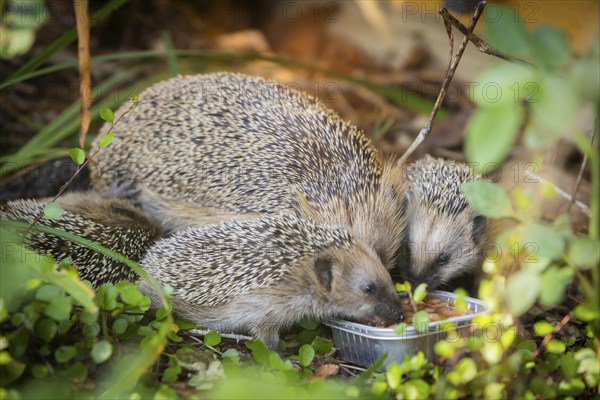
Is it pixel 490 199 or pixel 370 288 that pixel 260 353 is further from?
pixel 490 199

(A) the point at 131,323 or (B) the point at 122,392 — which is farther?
(A) the point at 131,323

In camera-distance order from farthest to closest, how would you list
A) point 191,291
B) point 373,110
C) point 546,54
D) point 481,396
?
point 373,110, point 191,291, point 481,396, point 546,54

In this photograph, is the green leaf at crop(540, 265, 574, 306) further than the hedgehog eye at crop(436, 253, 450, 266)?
No

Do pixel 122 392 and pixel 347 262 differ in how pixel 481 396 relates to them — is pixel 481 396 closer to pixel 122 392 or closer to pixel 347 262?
pixel 347 262

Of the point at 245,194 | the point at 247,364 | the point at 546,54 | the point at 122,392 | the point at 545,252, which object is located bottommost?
the point at 247,364

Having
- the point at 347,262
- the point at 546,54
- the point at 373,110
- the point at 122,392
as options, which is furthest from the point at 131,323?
the point at 373,110

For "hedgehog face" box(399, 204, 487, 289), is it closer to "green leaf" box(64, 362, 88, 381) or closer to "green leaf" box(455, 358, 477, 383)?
"green leaf" box(455, 358, 477, 383)

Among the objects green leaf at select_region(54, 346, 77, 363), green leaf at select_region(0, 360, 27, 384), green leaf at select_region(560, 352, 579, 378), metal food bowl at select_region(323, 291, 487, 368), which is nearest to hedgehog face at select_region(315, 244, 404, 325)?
metal food bowl at select_region(323, 291, 487, 368)
